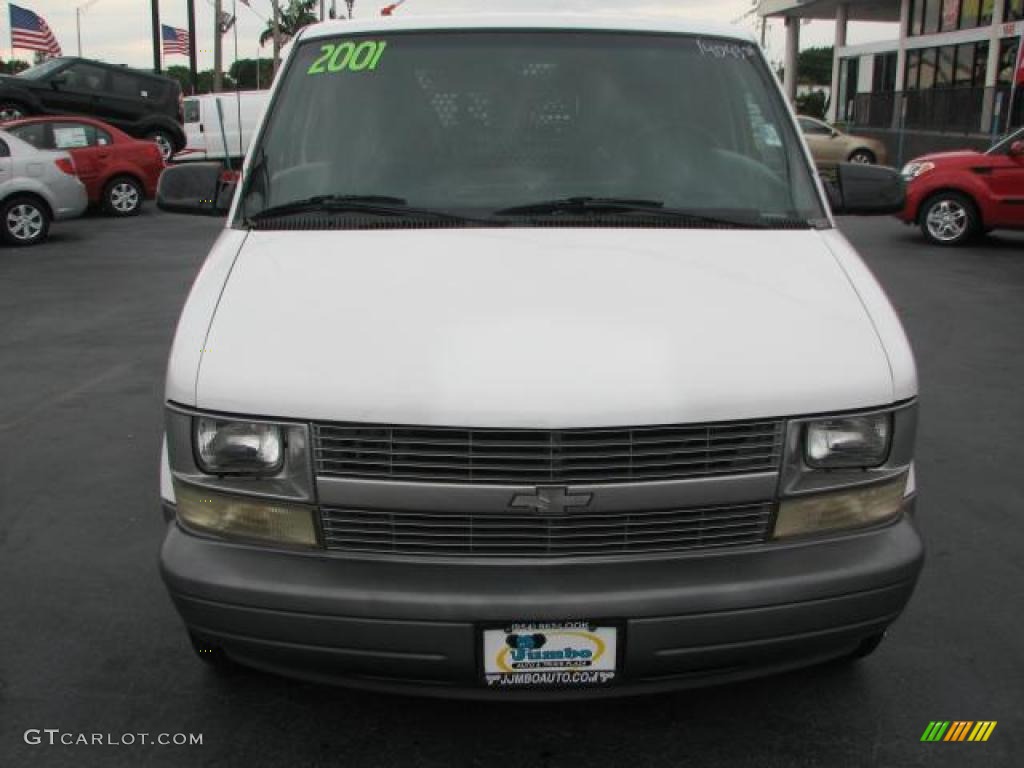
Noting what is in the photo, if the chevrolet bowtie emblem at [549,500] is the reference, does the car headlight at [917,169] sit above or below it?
below

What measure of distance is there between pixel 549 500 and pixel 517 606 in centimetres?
25

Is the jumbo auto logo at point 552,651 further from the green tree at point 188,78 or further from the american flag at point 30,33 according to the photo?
the green tree at point 188,78

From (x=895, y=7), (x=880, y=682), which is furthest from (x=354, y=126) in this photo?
(x=895, y=7)

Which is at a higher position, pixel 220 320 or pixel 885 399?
pixel 220 320

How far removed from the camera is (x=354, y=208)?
3316mm

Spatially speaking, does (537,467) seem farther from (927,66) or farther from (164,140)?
(927,66)

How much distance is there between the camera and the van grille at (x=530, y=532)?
2469mm

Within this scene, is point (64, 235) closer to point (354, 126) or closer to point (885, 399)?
point (354, 126)

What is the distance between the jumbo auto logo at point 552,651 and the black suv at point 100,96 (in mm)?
21137

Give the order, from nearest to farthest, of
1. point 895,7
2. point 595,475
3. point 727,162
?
point 595,475, point 727,162, point 895,7

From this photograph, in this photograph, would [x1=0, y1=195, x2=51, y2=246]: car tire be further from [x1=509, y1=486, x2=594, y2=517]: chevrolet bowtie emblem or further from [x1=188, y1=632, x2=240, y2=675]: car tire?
[x1=509, y1=486, x2=594, y2=517]: chevrolet bowtie emblem

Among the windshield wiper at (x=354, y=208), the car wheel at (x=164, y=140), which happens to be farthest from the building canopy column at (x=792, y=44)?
the windshield wiper at (x=354, y=208)

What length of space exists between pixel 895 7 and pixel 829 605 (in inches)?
1698

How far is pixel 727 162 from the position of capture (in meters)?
3.53
